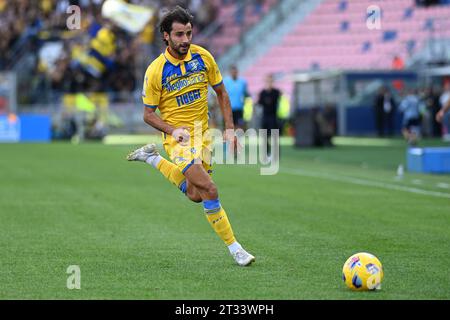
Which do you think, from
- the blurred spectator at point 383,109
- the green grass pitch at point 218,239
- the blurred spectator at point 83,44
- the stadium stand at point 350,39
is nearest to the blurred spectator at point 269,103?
the green grass pitch at point 218,239

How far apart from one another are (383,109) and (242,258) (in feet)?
111

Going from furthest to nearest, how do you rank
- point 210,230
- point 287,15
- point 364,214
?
point 287,15
point 364,214
point 210,230

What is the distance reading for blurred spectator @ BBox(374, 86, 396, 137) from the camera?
139 feet

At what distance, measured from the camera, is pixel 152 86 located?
957cm

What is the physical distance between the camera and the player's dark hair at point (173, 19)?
9289mm

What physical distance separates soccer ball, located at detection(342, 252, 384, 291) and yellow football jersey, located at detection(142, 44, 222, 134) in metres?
2.30

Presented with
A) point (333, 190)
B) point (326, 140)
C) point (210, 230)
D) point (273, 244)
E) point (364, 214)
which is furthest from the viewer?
point (326, 140)

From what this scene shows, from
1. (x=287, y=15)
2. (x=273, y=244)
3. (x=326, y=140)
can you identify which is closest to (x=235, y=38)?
(x=287, y=15)

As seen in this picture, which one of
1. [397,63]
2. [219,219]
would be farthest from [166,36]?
[397,63]

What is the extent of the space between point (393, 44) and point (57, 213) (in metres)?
32.7

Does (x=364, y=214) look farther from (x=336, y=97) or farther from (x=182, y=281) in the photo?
(x=336, y=97)

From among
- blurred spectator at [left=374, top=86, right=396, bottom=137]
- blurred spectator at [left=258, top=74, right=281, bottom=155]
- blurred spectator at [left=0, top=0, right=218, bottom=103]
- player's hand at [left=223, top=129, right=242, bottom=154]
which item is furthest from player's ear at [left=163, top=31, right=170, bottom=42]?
blurred spectator at [left=0, top=0, right=218, bottom=103]

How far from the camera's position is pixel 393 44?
45281 millimetres

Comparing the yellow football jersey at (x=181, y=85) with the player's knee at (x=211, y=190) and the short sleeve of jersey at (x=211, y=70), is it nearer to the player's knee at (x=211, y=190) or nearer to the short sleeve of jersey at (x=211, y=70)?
the short sleeve of jersey at (x=211, y=70)
